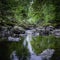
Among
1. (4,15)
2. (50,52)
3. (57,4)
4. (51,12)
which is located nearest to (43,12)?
(51,12)

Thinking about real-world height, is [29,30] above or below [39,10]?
below

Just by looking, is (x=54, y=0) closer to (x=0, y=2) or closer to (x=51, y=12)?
(x=51, y=12)

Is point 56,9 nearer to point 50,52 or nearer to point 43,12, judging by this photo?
point 43,12

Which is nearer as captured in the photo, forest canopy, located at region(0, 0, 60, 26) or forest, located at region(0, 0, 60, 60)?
forest, located at region(0, 0, 60, 60)

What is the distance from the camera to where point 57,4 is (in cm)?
3931

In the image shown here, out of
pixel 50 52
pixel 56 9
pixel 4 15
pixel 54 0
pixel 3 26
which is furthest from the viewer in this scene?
pixel 56 9

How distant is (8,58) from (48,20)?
103 ft

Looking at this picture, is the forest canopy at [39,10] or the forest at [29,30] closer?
the forest at [29,30]

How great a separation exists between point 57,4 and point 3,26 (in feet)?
47.5

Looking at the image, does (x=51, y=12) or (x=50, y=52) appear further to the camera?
(x=51, y=12)

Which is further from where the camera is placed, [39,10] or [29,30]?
[39,10]

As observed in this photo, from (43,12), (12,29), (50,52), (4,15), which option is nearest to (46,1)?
(43,12)

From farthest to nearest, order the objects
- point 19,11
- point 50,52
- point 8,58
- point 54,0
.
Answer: point 19,11
point 54,0
point 50,52
point 8,58

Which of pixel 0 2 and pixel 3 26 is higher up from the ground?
pixel 0 2
